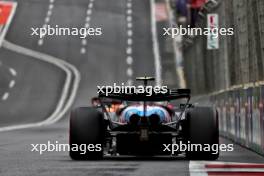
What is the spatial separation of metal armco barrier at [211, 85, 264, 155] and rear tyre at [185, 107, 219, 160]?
214cm

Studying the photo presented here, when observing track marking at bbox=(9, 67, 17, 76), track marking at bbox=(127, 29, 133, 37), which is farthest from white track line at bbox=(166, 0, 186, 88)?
track marking at bbox=(9, 67, 17, 76)

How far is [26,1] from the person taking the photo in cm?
9175

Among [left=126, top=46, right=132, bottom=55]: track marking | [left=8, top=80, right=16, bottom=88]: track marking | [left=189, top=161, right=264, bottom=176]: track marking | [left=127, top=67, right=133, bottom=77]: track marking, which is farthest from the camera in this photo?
[left=126, top=46, right=132, bottom=55]: track marking

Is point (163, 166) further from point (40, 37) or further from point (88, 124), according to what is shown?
point (40, 37)

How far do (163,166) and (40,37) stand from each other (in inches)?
2574

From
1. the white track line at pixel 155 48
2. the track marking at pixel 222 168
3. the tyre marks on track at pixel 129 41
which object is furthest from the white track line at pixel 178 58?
the track marking at pixel 222 168

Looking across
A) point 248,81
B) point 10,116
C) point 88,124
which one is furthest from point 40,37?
point 88,124

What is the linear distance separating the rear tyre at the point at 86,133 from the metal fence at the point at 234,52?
526cm

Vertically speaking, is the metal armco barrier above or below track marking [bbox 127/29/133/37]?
below

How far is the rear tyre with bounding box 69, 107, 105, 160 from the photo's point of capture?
19.5 m

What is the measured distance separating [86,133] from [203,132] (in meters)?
2.08

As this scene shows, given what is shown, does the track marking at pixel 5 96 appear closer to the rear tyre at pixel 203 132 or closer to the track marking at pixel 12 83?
the track marking at pixel 12 83

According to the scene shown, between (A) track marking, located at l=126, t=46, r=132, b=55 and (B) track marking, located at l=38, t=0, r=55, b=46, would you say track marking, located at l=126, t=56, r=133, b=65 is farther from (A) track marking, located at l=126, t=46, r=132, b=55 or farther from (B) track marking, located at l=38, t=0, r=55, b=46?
(B) track marking, located at l=38, t=0, r=55, b=46

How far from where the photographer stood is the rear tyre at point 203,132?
19.5m
